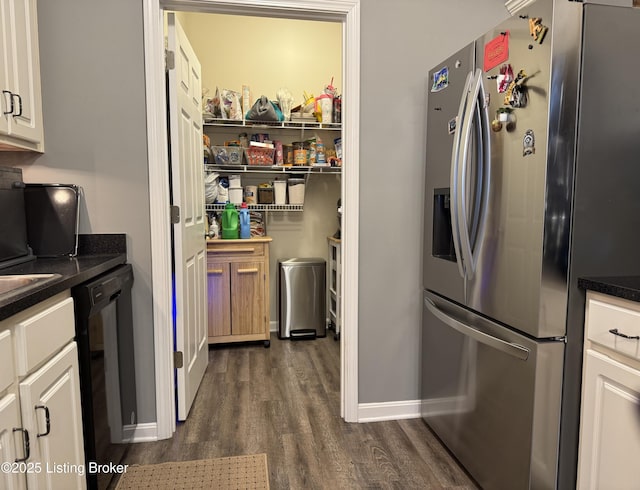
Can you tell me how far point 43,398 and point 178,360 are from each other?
3.44ft

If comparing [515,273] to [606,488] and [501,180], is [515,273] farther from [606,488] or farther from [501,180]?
[606,488]

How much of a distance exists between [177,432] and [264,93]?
2.84 meters

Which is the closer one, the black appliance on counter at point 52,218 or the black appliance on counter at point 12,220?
the black appliance on counter at point 12,220

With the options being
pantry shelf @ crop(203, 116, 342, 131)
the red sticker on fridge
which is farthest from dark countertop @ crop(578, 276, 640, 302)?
pantry shelf @ crop(203, 116, 342, 131)

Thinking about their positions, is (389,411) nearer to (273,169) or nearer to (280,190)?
(280,190)

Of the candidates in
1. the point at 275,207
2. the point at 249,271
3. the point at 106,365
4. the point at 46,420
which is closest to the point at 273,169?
the point at 275,207

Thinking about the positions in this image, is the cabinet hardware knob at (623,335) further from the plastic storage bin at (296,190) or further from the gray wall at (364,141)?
the plastic storage bin at (296,190)

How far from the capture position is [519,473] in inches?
56.4

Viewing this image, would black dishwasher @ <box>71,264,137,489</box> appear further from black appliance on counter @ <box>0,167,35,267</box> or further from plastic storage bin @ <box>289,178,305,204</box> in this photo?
plastic storage bin @ <box>289,178,305,204</box>

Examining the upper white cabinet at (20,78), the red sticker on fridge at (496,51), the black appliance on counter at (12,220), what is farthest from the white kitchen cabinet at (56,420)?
the red sticker on fridge at (496,51)

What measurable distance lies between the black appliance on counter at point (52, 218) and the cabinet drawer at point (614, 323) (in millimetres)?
2067

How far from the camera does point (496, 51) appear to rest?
5.00 feet

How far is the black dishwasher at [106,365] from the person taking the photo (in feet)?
4.75

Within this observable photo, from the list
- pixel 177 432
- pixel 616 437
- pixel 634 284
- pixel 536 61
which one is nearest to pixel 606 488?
pixel 616 437
